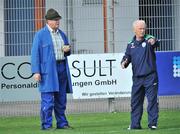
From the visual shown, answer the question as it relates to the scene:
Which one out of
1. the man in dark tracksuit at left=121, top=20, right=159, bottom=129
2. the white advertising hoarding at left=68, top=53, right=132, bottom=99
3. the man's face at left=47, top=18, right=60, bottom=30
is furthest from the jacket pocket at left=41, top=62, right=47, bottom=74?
the white advertising hoarding at left=68, top=53, right=132, bottom=99

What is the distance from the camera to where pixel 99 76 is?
1648cm

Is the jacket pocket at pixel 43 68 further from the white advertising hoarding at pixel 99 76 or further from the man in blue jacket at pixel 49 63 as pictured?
the white advertising hoarding at pixel 99 76

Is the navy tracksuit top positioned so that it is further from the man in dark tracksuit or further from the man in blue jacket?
the man in blue jacket

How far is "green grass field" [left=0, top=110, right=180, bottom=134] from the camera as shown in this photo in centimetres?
1188

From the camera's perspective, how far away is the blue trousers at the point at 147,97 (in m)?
12.0

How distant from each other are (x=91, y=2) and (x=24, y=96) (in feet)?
9.45

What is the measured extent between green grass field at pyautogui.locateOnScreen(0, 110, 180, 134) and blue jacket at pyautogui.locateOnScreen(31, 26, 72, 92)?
0.75 metres

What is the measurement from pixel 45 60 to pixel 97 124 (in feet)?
6.79

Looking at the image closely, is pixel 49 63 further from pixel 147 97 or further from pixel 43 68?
pixel 147 97

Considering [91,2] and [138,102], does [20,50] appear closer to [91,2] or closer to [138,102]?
[91,2]

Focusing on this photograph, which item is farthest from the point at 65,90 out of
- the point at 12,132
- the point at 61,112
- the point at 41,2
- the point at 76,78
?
the point at 41,2

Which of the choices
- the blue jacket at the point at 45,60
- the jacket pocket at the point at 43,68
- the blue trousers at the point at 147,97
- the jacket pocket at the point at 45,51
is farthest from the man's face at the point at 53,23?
the blue trousers at the point at 147,97

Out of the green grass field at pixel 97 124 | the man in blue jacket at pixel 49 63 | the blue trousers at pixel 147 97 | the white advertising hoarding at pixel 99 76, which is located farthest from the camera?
the white advertising hoarding at pixel 99 76

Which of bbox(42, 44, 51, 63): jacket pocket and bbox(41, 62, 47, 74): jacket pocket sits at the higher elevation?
bbox(42, 44, 51, 63): jacket pocket
